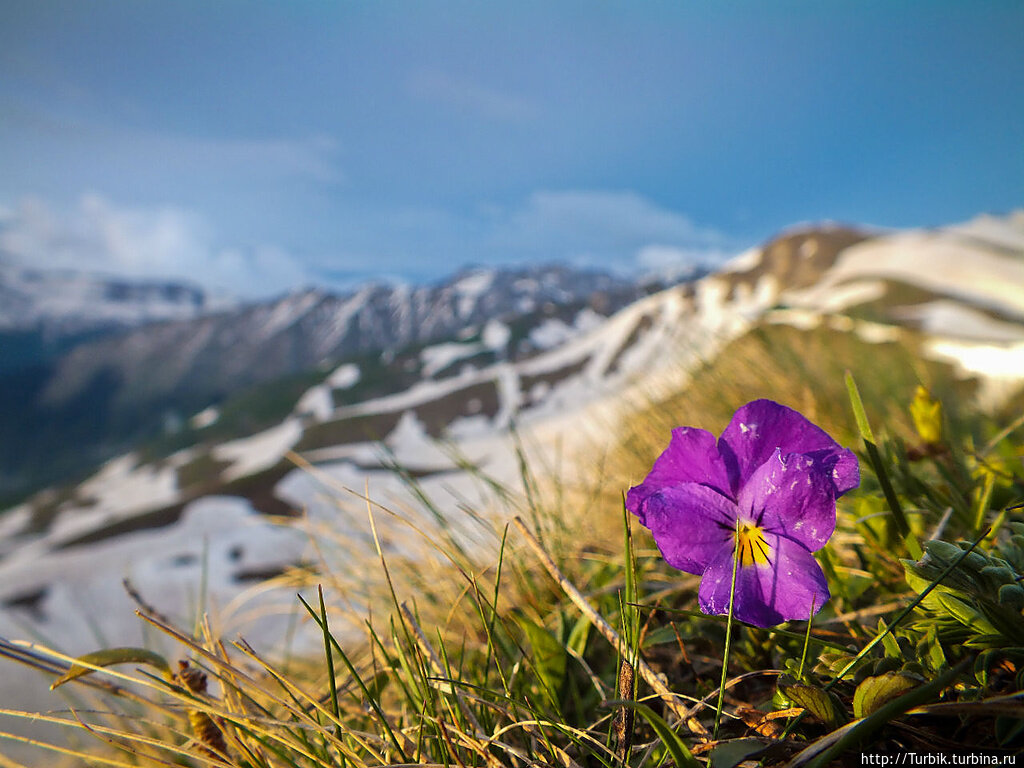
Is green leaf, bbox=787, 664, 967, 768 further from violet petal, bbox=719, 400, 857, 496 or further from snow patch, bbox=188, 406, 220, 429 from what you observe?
snow patch, bbox=188, 406, 220, 429

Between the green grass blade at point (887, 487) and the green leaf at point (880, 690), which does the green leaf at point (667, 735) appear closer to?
the green leaf at point (880, 690)

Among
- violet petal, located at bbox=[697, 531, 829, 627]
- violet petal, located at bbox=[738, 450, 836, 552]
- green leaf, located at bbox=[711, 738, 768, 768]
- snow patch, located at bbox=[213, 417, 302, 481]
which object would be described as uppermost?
violet petal, located at bbox=[738, 450, 836, 552]

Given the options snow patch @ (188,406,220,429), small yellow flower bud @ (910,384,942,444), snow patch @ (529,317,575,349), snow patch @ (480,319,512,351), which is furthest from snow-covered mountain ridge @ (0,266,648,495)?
small yellow flower bud @ (910,384,942,444)

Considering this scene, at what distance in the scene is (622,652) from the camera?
2.84ft

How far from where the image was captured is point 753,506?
2.59 ft

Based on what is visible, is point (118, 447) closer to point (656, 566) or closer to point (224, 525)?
point (224, 525)

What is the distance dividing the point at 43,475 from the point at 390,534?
17120 centimetres

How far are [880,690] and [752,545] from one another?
0.73 ft

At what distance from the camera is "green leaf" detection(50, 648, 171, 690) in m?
0.82

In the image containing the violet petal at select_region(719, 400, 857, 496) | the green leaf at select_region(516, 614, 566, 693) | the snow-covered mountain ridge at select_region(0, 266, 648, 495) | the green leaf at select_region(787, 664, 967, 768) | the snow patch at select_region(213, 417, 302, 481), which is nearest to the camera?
the green leaf at select_region(787, 664, 967, 768)

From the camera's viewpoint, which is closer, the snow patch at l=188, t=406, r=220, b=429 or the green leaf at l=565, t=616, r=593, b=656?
the green leaf at l=565, t=616, r=593, b=656

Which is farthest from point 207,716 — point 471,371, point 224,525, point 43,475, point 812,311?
point 43,475

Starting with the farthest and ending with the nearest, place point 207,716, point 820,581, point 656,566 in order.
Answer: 1. point 656,566
2. point 207,716
3. point 820,581

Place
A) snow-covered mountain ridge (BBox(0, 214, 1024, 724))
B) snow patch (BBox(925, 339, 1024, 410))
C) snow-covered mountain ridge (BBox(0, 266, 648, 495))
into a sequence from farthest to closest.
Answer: snow-covered mountain ridge (BBox(0, 266, 648, 495)) → snow patch (BBox(925, 339, 1024, 410)) → snow-covered mountain ridge (BBox(0, 214, 1024, 724))
